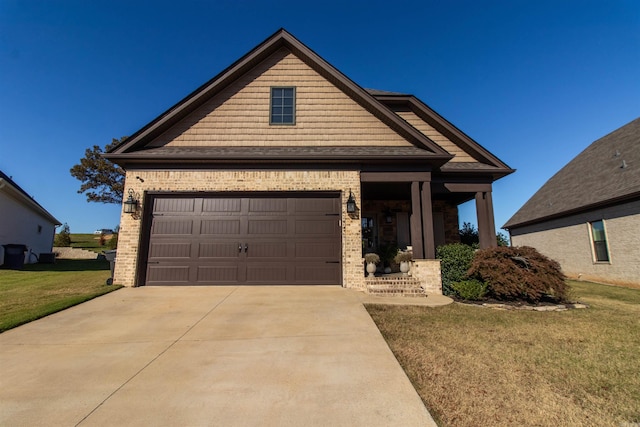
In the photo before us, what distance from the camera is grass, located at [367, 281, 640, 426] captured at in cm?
258

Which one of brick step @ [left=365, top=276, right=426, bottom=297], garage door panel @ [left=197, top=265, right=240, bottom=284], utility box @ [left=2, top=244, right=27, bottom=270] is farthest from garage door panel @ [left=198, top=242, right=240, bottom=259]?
utility box @ [left=2, top=244, right=27, bottom=270]

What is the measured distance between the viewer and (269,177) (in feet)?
29.0

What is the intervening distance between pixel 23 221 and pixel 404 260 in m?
21.6

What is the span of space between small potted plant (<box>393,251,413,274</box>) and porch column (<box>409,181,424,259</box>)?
626 millimetres

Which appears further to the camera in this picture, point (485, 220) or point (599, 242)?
point (599, 242)

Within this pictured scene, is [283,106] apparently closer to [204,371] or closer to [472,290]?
[472,290]

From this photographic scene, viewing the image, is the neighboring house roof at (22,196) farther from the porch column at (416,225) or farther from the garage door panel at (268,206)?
the porch column at (416,225)

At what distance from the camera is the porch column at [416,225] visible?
28.3 ft

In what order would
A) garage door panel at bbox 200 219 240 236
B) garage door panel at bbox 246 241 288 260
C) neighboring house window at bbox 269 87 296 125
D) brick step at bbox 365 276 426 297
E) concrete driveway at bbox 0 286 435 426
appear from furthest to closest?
Answer: neighboring house window at bbox 269 87 296 125 < garage door panel at bbox 200 219 240 236 < garage door panel at bbox 246 241 288 260 < brick step at bbox 365 276 426 297 < concrete driveway at bbox 0 286 435 426

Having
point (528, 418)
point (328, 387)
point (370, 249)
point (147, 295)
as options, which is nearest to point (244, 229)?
Answer: point (147, 295)

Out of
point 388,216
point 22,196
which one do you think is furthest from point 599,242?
point 22,196

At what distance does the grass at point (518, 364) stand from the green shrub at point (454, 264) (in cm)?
186

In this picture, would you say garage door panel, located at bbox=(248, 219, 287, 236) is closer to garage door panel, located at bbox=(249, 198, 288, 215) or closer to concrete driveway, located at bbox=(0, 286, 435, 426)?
garage door panel, located at bbox=(249, 198, 288, 215)

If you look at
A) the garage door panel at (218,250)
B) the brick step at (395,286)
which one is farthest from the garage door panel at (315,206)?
the brick step at (395,286)
